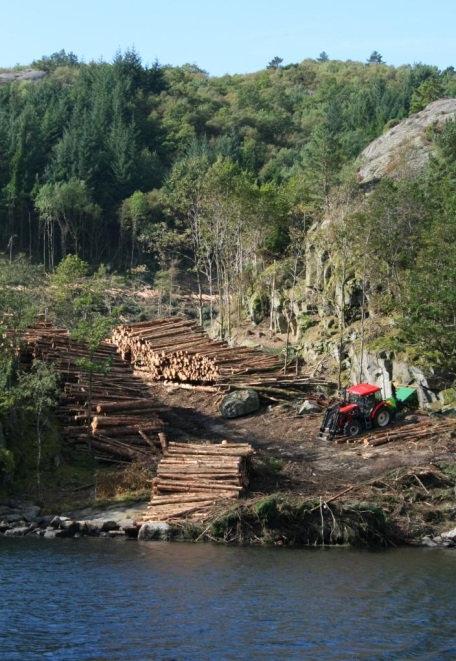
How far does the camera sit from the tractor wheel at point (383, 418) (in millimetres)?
38406

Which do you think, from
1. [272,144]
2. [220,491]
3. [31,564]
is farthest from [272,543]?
[272,144]

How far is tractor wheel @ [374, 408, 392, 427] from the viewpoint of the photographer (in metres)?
38.4

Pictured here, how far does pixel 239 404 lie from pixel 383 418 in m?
6.41

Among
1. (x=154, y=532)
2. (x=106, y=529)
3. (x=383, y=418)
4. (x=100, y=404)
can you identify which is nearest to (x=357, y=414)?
(x=383, y=418)

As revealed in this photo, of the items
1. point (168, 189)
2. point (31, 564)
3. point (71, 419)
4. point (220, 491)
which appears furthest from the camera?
point (168, 189)

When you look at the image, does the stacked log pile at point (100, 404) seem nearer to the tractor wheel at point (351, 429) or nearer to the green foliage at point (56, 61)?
the tractor wheel at point (351, 429)

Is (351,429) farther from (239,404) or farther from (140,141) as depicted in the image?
(140,141)

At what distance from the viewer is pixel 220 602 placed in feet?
71.8

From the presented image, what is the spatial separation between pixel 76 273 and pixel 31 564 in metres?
40.8

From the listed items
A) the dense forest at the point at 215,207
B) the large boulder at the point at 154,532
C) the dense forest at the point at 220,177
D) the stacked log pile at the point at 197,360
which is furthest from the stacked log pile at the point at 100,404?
the dense forest at the point at 220,177

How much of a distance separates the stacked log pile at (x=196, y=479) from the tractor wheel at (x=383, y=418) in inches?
303

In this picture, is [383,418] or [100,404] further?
[383,418]

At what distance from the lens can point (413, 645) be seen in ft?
62.6

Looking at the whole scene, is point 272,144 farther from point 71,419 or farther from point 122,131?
point 71,419
